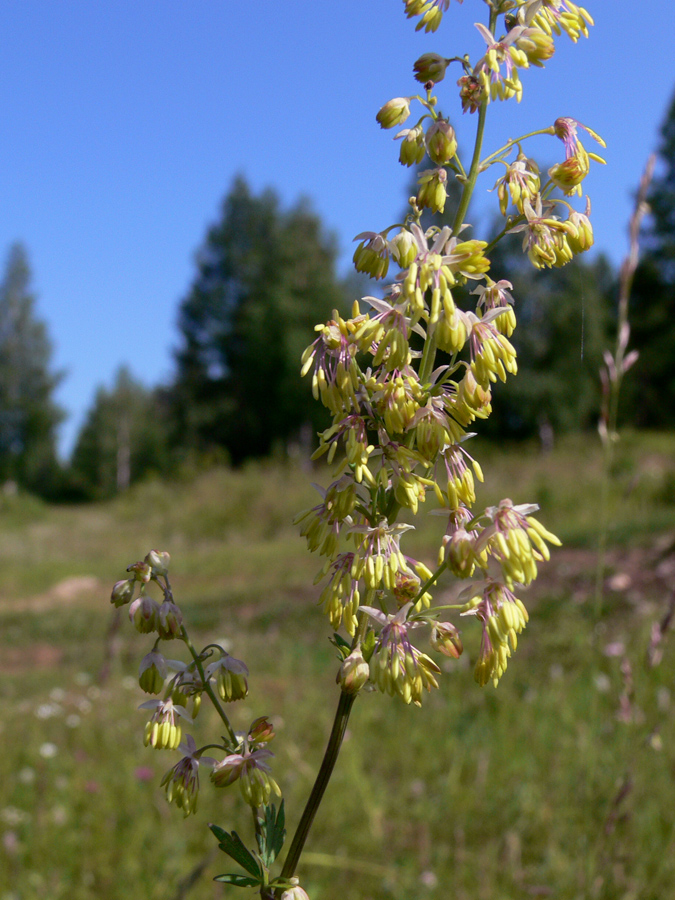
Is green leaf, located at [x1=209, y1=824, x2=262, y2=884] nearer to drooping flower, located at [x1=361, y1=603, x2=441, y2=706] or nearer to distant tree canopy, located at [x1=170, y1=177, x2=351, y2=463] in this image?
drooping flower, located at [x1=361, y1=603, x2=441, y2=706]

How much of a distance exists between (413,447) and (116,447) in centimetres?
5022

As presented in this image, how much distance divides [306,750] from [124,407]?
51315mm

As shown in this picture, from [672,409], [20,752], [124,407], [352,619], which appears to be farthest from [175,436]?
[352,619]

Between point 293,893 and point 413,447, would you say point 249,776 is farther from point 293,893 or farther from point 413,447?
point 413,447

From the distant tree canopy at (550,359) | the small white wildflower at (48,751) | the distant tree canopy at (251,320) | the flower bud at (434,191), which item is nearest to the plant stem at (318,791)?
the flower bud at (434,191)

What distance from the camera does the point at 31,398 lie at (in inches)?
1652

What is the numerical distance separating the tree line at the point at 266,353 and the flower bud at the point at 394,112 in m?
23.3

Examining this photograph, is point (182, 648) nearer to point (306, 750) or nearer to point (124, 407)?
point (306, 750)

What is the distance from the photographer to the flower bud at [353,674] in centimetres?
101

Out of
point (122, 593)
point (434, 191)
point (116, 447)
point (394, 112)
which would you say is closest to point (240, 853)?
point (122, 593)

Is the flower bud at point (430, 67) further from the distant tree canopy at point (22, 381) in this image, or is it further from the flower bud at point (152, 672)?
the distant tree canopy at point (22, 381)

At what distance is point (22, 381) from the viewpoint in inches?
1639

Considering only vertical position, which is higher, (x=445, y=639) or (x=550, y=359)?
(x=550, y=359)

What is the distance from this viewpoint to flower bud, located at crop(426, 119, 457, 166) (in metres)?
1.09
